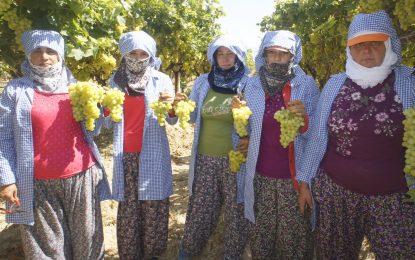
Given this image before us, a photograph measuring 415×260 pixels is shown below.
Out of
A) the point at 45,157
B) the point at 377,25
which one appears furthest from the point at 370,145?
the point at 45,157

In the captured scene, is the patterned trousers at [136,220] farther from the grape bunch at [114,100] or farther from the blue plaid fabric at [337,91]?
the blue plaid fabric at [337,91]

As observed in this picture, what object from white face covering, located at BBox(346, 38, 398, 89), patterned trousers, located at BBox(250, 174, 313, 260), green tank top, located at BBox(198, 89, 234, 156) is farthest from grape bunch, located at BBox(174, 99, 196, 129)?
white face covering, located at BBox(346, 38, 398, 89)

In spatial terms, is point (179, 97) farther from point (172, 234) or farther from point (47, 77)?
point (172, 234)

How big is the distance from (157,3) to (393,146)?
6.80m

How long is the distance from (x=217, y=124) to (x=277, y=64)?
753mm

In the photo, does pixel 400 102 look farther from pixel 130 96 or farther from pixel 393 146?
pixel 130 96

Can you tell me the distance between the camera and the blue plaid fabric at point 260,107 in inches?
106

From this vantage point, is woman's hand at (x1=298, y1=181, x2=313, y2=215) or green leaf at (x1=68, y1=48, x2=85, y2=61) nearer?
woman's hand at (x1=298, y1=181, x2=313, y2=215)

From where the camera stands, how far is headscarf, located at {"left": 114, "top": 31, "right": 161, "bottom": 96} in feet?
9.57

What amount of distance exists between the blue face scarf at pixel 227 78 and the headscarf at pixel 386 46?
1.07 m

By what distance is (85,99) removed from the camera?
2420 mm

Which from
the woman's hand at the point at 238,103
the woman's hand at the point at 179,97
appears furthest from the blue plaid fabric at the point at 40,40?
the woman's hand at the point at 238,103

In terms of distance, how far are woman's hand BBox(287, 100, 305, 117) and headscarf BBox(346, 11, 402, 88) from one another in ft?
1.32

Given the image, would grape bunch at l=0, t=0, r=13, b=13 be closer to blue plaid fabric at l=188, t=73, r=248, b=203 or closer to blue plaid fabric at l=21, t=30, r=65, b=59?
blue plaid fabric at l=21, t=30, r=65, b=59
